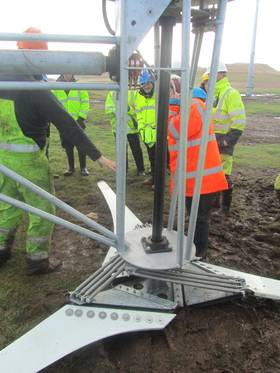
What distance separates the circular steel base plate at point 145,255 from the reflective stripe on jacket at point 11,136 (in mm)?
1060

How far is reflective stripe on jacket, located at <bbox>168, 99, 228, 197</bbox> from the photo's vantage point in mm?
2980

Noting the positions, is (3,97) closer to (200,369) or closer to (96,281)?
(96,281)

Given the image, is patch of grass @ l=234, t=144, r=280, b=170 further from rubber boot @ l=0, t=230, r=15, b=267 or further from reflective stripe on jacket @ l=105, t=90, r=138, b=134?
rubber boot @ l=0, t=230, r=15, b=267

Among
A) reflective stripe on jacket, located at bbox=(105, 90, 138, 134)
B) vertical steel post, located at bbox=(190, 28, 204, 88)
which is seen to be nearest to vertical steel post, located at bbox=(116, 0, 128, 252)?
vertical steel post, located at bbox=(190, 28, 204, 88)

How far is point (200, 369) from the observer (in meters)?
2.39

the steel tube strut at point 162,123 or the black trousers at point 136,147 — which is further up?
the steel tube strut at point 162,123

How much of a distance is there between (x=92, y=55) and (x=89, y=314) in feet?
5.11

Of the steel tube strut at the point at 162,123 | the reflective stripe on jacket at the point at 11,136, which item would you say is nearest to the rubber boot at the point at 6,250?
the reflective stripe on jacket at the point at 11,136

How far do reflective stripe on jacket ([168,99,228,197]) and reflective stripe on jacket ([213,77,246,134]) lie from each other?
174cm

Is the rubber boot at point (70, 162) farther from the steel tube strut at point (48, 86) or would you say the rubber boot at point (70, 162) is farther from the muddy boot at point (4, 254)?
the steel tube strut at point (48, 86)

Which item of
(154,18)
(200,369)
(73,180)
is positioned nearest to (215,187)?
(200,369)

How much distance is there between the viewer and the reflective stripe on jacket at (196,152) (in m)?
2.98

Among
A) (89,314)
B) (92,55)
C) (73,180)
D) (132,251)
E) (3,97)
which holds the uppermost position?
(92,55)

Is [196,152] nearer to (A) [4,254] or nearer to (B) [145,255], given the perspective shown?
(B) [145,255]
